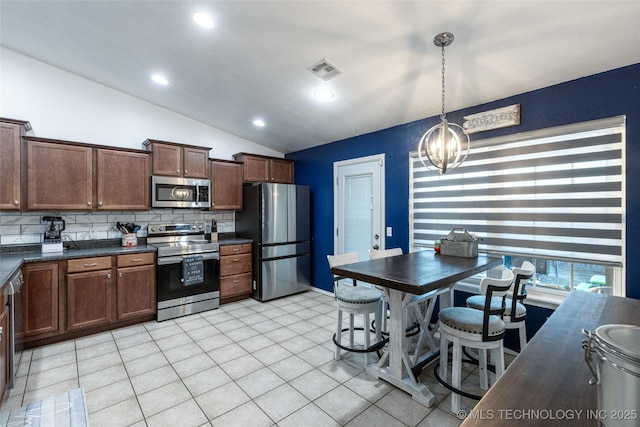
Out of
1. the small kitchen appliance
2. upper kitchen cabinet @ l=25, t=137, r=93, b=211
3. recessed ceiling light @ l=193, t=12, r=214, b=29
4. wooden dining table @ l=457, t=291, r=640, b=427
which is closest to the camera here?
wooden dining table @ l=457, t=291, r=640, b=427

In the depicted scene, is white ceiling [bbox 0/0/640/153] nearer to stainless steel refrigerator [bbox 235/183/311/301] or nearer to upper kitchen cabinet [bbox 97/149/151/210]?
upper kitchen cabinet [bbox 97/149/151/210]

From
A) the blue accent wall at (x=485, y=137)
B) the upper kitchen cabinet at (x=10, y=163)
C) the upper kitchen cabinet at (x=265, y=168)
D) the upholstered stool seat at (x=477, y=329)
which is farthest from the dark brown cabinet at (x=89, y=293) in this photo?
the upholstered stool seat at (x=477, y=329)

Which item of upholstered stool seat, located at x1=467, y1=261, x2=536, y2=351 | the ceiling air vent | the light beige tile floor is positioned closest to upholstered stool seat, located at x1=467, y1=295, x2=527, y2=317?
upholstered stool seat, located at x1=467, y1=261, x2=536, y2=351

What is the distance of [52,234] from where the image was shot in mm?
3201

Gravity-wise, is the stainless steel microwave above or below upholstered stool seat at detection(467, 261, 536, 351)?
above

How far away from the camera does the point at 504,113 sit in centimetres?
280

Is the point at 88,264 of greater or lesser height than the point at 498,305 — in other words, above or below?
above

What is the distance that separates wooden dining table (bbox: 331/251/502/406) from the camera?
6.19 feet

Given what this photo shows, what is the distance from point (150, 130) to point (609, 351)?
4810 mm

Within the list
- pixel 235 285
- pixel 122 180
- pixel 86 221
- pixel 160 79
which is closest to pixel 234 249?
pixel 235 285

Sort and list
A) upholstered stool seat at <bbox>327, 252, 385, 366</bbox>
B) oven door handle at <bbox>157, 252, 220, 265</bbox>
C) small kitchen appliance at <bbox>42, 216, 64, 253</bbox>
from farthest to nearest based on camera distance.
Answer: oven door handle at <bbox>157, 252, 220, 265</bbox>
small kitchen appliance at <bbox>42, 216, 64, 253</bbox>
upholstered stool seat at <bbox>327, 252, 385, 366</bbox>

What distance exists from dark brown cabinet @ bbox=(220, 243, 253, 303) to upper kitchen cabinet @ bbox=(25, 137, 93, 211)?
1741mm

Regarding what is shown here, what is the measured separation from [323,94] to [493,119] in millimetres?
1774

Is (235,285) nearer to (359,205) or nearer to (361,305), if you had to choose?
(359,205)
